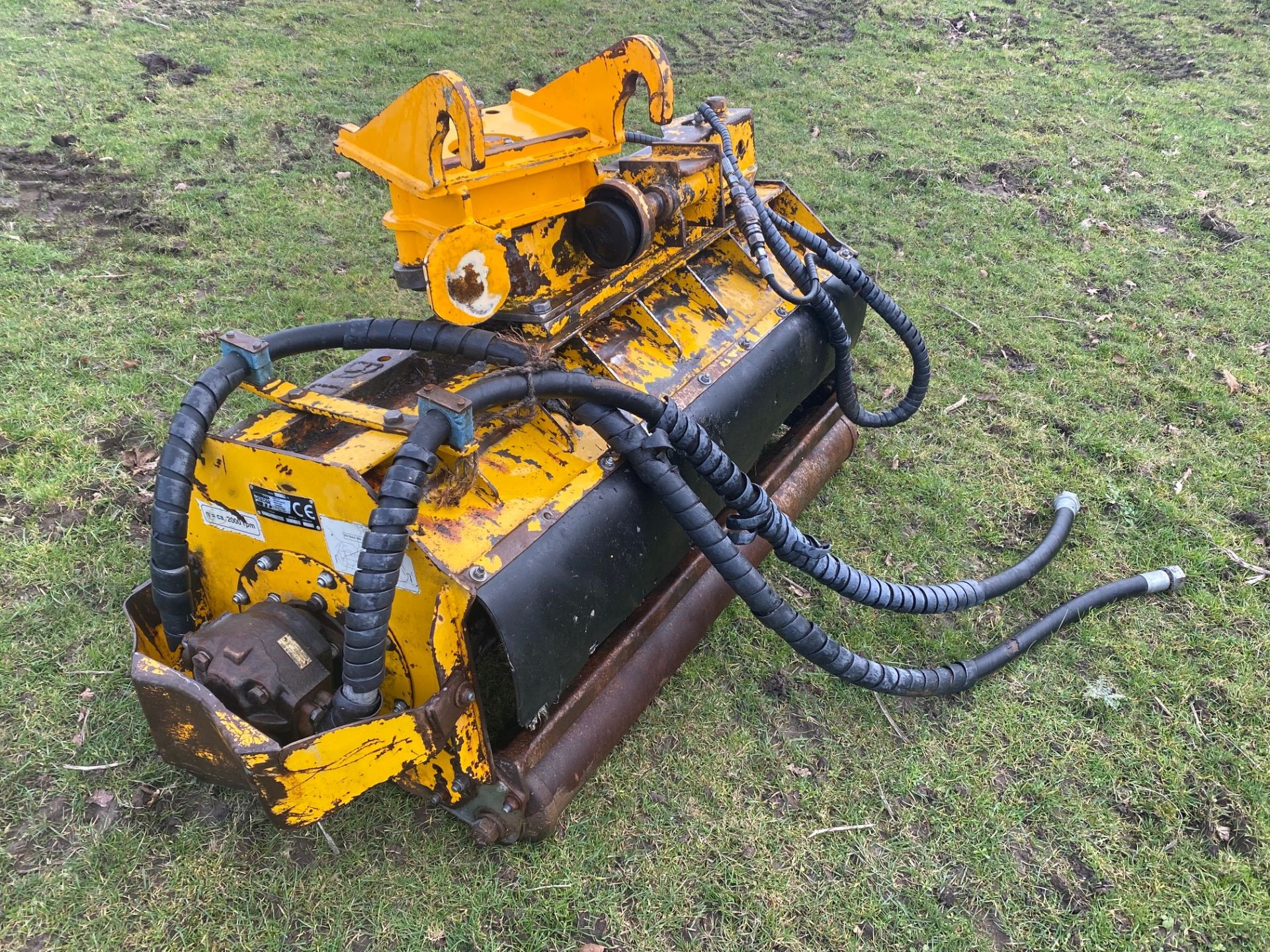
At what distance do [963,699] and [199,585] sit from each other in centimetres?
267

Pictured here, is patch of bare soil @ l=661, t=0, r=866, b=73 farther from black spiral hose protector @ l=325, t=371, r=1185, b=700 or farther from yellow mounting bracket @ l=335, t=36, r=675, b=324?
black spiral hose protector @ l=325, t=371, r=1185, b=700

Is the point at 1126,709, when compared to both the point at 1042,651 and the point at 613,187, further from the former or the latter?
the point at 613,187

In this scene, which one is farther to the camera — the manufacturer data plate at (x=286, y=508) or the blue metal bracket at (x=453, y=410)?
the manufacturer data plate at (x=286, y=508)

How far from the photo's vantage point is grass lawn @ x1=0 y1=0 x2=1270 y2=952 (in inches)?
92.4

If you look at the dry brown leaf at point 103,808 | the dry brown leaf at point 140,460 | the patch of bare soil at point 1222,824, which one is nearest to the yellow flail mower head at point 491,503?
the dry brown leaf at point 103,808

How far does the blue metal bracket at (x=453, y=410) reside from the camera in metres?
2.03

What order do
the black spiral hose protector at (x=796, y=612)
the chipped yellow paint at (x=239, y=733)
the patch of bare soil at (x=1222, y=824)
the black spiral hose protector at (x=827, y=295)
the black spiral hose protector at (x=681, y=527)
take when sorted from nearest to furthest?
the chipped yellow paint at (x=239, y=733) < the black spiral hose protector at (x=681, y=527) < the black spiral hose protector at (x=796, y=612) < the patch of bare soil at (x=1222, y=824) < the black spiral hose protector at (x=827, y=295)

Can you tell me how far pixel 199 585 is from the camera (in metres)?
2.50

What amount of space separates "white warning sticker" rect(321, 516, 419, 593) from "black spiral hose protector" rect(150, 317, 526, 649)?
365mm

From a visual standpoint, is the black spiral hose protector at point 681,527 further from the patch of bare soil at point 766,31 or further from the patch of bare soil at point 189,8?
the patch of bare soil at point 189,8

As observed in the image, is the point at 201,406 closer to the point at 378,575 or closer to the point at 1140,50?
the point at 378,575

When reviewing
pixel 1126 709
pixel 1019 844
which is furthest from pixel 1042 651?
pixel 1019 844

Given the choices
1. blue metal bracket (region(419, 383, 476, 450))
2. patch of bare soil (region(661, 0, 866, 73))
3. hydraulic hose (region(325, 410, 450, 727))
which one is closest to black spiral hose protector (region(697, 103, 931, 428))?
blue metal bracket (region(419, 383, 476, 450))

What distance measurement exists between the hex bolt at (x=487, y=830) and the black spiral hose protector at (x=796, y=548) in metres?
1.21
